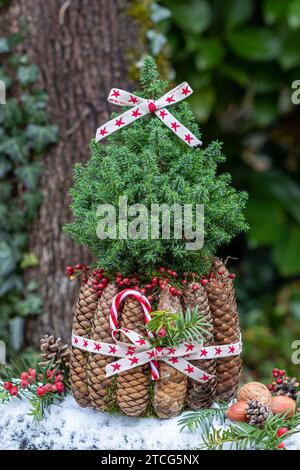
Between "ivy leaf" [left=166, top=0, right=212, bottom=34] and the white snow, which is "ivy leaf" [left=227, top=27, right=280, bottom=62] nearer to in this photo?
"ivy leaf" [left=166, top=0, right=212, bottom=34]

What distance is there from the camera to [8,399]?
4.22ft

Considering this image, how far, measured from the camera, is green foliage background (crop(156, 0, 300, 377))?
2.75 metres

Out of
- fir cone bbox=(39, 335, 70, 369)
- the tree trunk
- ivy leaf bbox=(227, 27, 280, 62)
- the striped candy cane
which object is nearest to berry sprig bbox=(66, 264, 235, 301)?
the striped candy cane

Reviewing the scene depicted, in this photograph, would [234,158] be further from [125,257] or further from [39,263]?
[125,257]

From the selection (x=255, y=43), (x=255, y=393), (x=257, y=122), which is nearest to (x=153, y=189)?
(x=255, y=393)

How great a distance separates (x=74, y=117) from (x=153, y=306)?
104 centimetres

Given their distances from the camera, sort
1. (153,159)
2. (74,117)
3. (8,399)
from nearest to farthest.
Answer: (153,159) < (8,399) < (74,117)

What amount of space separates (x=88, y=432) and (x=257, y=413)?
0.31 metres

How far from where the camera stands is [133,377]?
117cm

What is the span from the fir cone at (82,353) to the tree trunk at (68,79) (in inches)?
31.5

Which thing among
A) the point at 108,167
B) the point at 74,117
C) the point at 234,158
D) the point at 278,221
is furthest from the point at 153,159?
the point at 234,158

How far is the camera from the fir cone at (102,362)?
1199 mm

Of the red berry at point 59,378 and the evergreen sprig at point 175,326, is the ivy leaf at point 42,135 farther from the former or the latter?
the evergreen sprig at point 175,326

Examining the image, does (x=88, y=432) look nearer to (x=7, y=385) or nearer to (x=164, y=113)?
(x=7, y=385)
